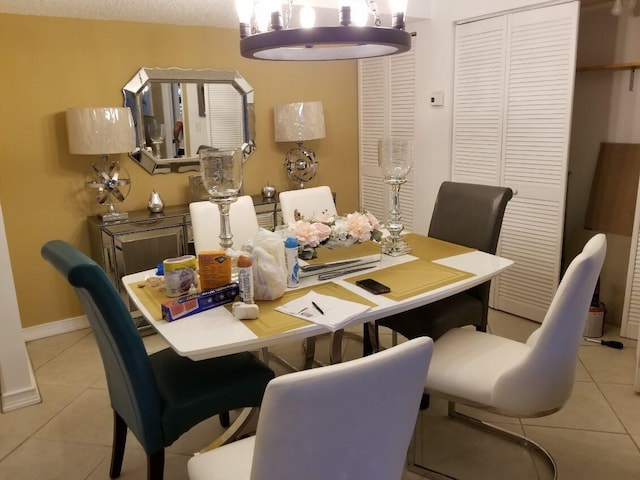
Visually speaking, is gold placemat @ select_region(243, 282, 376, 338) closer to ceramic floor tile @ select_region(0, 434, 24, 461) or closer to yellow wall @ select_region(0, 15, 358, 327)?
ceramic floor tile @ select_region(0, 434, 24, 461)

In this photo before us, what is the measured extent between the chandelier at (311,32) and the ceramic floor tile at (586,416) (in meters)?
1.78


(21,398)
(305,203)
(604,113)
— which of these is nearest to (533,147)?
(604,113)

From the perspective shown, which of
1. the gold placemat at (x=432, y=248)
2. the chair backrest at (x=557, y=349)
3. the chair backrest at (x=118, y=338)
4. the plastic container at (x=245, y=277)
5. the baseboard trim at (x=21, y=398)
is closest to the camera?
the chair backrest at (x=118, y=338)

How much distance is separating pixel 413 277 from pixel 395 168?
1.94 ft

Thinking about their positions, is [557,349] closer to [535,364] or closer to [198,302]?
[535,364]

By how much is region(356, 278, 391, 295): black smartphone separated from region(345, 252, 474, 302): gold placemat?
0.02 metres

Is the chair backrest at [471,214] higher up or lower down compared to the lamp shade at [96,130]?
lower down

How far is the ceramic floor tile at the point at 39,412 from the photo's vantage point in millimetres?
2453

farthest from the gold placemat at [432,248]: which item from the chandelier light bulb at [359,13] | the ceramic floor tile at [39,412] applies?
the ceramic floor tile at [39,412]

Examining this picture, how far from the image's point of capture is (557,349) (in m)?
1.71

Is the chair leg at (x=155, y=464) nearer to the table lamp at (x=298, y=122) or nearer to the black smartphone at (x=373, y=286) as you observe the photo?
the black smartphone at (x=373, y=286)

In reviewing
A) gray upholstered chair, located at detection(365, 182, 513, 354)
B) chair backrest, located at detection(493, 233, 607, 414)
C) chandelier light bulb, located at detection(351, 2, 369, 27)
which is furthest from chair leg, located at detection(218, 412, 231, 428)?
chandelier light bulb, located at detection(351, 2, 369, 27)

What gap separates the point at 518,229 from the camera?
3.47m

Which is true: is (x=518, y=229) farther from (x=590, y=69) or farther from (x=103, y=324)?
(x=103, y=324)
